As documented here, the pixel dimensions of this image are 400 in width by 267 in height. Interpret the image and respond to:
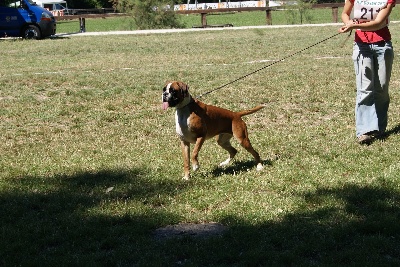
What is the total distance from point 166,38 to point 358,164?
65.3 feet

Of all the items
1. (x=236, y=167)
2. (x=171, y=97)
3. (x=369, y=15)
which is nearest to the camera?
(x=171, y=97)

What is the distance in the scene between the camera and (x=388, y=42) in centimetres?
727

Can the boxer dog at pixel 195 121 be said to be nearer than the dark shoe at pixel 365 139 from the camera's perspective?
Yes

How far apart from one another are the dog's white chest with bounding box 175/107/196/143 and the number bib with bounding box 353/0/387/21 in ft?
8.03

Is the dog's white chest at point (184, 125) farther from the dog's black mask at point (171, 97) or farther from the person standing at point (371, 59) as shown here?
the person standing at point (371, 59)

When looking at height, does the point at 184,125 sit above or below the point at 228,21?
below

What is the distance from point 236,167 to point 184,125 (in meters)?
0.88

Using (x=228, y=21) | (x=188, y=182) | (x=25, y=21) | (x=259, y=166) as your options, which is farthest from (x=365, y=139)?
(x=228, y=21)

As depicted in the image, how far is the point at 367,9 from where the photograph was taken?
7.05 meters

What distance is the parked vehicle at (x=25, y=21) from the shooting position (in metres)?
26.4

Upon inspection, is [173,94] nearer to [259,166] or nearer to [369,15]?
[259,166]

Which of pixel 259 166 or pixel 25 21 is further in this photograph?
pixel 25 21

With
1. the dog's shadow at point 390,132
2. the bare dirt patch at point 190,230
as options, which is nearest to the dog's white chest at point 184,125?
the bare dirt patch at point 190,230

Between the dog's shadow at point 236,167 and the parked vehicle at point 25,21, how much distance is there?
71.0 ft
